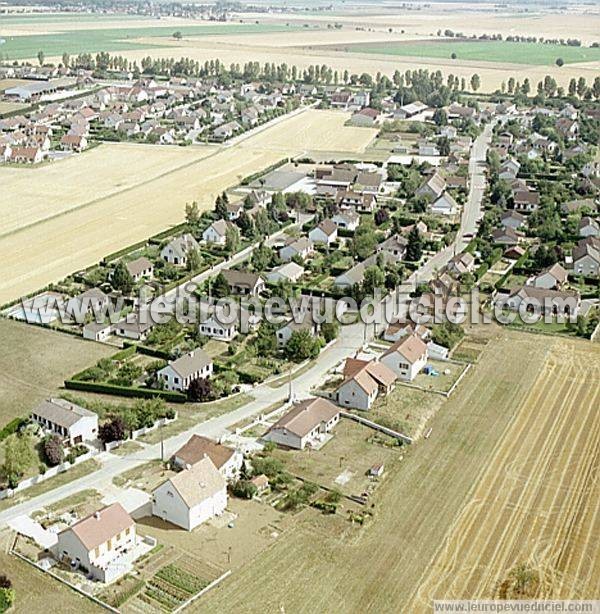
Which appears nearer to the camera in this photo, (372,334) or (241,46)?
(372,334)

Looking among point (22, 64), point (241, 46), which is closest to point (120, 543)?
point (22, 64)

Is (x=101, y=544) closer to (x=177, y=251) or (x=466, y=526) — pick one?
(x=466, y=526)

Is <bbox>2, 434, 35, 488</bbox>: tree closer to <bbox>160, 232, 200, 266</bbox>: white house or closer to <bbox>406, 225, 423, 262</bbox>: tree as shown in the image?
<bbox>160, 232, 200, 266</bbox>: white house

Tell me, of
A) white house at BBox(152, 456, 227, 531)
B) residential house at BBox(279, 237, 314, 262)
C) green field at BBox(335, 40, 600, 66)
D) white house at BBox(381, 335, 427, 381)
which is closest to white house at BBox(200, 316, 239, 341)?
white house at BBox(381, 335, 427, 381)

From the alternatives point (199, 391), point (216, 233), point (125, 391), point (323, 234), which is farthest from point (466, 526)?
point (216, 233)

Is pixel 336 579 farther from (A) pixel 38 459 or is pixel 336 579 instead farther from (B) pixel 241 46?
(B) pixel 241 46
